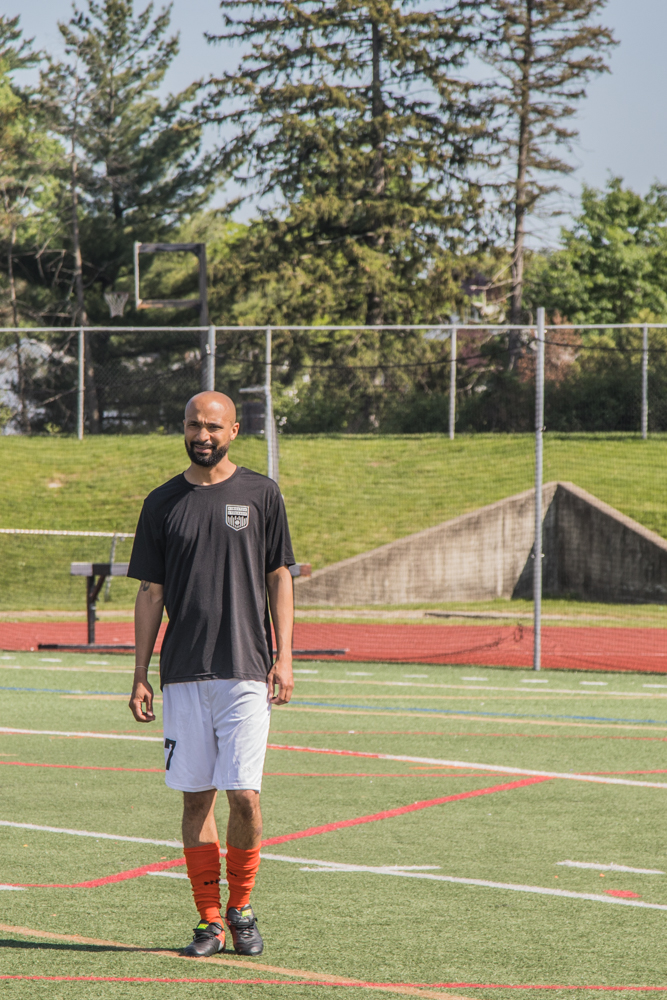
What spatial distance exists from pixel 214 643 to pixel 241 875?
0.85 meters

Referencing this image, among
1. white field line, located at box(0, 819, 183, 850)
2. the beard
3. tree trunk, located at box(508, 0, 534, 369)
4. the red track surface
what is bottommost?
the red track surface

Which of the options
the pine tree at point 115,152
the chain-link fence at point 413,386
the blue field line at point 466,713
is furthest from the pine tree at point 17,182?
the blue field line at point 466,713

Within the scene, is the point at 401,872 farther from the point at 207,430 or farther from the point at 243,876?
the point at 207,430

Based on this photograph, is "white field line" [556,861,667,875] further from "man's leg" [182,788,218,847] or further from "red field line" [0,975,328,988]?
"man's leg" [182,788,218,847]

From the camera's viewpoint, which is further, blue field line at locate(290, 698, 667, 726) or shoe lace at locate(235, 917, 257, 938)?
blue field line at locate(290, 698, 667, 726)

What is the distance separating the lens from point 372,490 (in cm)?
2494

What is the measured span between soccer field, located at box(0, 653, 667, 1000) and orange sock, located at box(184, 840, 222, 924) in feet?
0.64

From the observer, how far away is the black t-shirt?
4.54 m

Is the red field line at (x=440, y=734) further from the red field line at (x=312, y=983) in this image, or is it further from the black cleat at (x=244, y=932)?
the red field line at (x=312, y=983)

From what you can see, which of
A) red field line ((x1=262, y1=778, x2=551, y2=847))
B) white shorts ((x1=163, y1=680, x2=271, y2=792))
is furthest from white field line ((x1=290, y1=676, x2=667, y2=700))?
white shorts ((x1=163, y1=680, x2=271, y2=792))

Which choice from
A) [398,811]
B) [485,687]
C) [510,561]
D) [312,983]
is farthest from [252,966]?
[510,561]

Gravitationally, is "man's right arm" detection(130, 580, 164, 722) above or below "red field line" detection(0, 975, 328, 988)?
above

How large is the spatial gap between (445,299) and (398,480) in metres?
12.7

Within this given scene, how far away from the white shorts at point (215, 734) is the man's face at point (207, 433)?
0.81 metres
